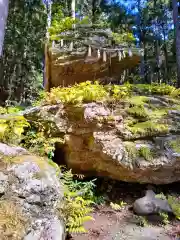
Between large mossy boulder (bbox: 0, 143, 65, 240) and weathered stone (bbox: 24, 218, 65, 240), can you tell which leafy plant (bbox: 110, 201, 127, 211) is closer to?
large mossy boulder (bbox: 0, 143, 65, 240)

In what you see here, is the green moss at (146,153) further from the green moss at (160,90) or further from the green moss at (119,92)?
the green moss at (160,90)

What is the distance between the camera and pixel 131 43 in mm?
7957

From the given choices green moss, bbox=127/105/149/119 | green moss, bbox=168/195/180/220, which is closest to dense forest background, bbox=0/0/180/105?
green moss, bbox=127/105/149/119

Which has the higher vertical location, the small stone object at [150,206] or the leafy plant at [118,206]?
the small stone object at [150,206]

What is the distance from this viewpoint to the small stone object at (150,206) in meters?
4.49

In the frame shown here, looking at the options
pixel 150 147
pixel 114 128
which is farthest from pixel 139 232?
pixel 114 128

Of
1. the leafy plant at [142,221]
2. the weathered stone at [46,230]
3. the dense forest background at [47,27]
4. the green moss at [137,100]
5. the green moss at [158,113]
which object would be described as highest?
the dense forest background at [47,27]

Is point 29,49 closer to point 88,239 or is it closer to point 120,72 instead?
point 120,72

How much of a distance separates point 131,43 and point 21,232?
705cm

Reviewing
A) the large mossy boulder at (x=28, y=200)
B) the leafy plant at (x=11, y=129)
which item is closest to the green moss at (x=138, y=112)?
the leafy plant at (x=11, y=129)

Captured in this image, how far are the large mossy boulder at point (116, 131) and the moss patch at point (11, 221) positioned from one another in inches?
99.7

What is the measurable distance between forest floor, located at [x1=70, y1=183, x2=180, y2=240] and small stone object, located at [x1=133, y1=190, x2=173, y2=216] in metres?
0.13

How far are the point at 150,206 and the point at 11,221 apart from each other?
290 centimetres

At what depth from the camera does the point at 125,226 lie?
13.9 ft
